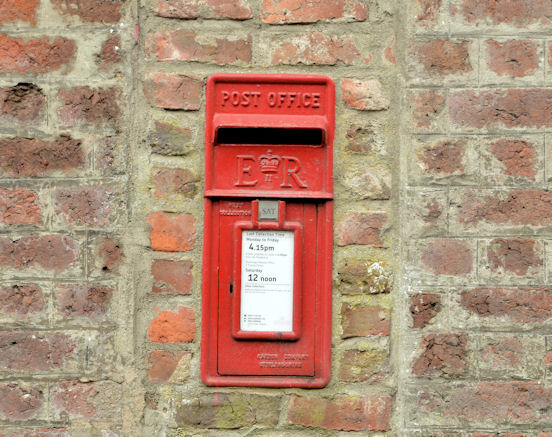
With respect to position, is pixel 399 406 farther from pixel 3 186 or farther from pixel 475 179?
pixel 3 186

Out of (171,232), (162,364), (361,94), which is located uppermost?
(361,94)

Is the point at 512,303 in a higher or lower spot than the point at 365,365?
higher

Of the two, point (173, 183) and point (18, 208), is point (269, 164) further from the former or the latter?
point (18, 208)

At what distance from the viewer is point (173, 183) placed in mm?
1454

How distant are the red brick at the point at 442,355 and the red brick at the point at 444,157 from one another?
1.33 ft

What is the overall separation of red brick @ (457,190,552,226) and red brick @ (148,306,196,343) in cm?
71

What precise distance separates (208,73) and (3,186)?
22.8 inches

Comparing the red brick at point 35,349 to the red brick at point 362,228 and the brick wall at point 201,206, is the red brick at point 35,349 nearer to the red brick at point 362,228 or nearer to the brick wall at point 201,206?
the brick wall at point 201,206

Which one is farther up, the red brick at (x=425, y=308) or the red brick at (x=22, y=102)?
the red brick at (x=22, y=102)

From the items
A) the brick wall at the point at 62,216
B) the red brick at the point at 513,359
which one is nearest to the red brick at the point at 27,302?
the brick wall at the point at 62,216

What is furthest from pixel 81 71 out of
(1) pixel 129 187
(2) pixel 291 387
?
(2) pixel 291 387

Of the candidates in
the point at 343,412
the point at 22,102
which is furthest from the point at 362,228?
the point at 22,102

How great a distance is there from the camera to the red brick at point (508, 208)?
143cm

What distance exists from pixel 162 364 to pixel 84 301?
248 millimetres
